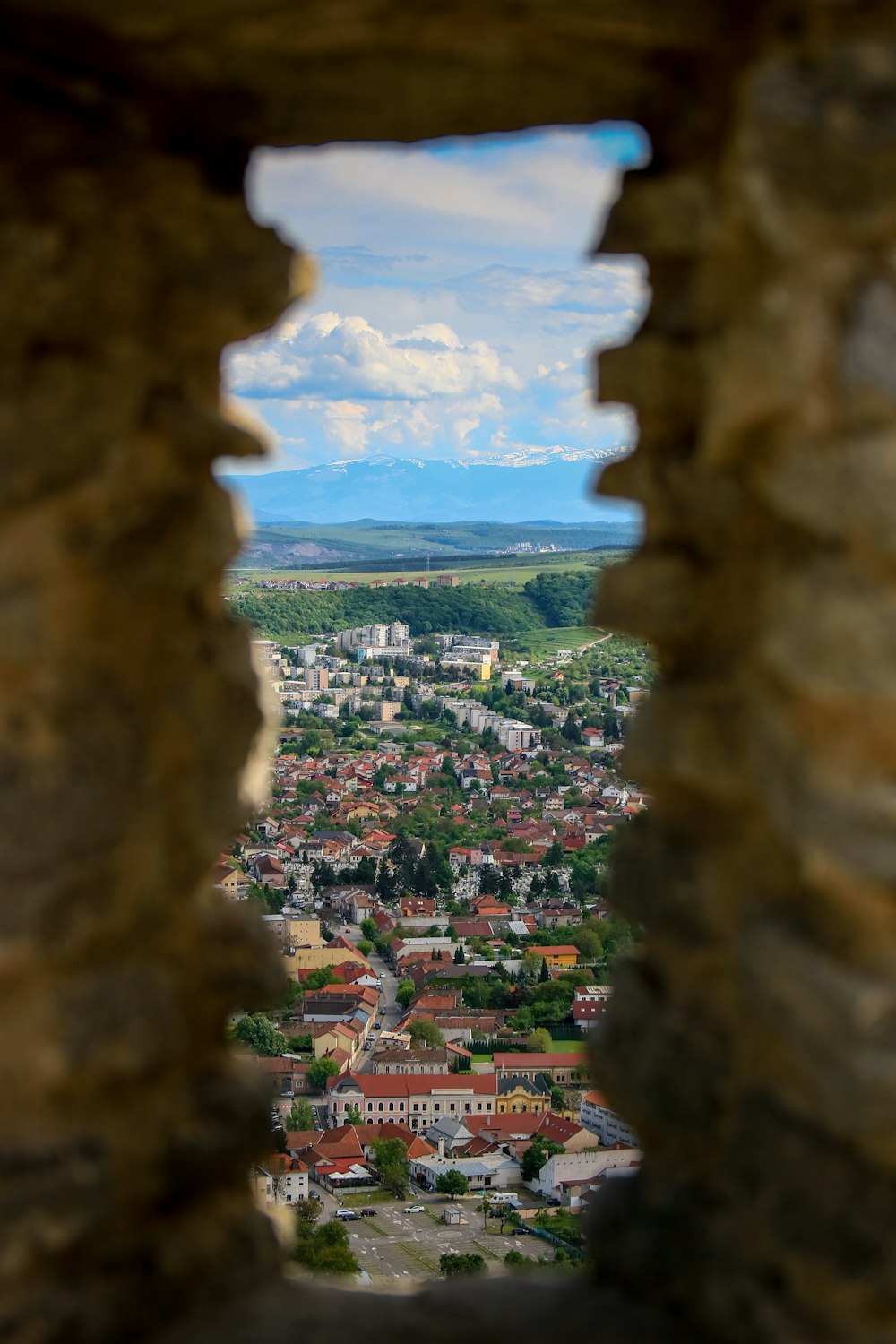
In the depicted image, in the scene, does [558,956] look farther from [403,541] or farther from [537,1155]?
[403,541]

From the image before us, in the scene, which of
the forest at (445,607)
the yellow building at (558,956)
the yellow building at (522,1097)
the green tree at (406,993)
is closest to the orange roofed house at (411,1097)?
the yellow building at (522,1097)

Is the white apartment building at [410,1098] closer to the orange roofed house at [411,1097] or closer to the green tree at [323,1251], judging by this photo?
the orange roofed house at [411,1097]

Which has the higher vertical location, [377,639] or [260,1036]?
[260,1036]

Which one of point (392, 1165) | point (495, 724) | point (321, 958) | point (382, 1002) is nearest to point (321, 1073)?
point (392, 1165)

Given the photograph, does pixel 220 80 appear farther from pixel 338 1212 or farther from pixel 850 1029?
pixel 338 1212

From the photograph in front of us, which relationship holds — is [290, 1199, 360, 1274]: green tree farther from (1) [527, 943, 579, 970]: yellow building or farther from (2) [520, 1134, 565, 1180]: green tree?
(1) [527, 943, 579, 970]: yellow building

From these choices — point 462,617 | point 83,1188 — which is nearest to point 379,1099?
Answer: point 83,1188
